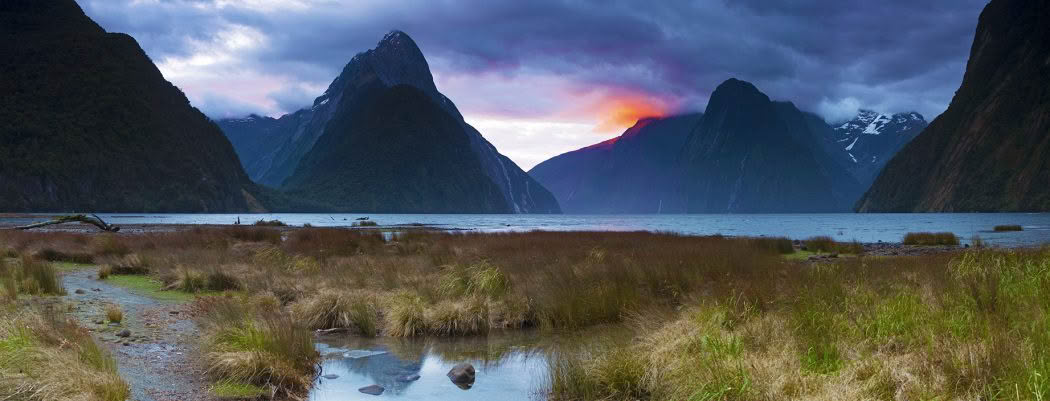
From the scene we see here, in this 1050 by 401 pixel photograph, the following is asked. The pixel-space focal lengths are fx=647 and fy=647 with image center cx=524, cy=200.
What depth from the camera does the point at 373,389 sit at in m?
8.34

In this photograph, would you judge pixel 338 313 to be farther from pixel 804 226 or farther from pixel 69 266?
pixel 804 226

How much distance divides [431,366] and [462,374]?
1.11 m

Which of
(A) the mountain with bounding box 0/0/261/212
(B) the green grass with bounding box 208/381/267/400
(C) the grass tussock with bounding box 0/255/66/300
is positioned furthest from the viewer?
(A) the mountain with bounding box 0/0/261/212

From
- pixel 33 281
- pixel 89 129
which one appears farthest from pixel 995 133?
pixel 89 129

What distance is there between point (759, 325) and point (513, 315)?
5428mm

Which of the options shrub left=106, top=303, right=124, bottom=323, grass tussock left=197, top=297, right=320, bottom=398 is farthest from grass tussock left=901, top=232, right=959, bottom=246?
shrub left=106, top=303, right=124, bottom=323

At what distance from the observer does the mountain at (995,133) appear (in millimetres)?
133750

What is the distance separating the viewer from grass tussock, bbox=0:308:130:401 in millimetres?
6246

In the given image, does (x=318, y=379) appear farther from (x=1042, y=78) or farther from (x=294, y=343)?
(x=1042, y=78)

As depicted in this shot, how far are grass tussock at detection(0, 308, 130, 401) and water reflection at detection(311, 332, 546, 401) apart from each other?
89.7 inches

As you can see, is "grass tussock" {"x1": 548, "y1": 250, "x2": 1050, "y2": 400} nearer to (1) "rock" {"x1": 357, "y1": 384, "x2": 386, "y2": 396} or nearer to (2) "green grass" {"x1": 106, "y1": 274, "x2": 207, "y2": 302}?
(1) "rock" {"x1": 357, "y1": 384, "x2": 386, "y2": 396}

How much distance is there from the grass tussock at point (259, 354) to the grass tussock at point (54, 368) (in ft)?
3.92

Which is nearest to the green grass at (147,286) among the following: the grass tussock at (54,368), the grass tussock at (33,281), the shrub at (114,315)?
the grass tussock at (33,281)

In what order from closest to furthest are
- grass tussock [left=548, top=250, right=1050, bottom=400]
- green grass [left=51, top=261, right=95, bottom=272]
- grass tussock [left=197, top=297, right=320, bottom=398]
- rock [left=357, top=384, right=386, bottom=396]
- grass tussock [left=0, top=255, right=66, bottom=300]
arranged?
grass tussock [left=548, top=250, right=1050, bottom=400], grass tussock [left=197, top=297, right=320, bottom=398], rock [left=357, top=384, right=386, bottom=396], grass tussock [left=0, top=255, right=66, bottom=300], green grass [left=51, top=261, right=95, bottom=272]
